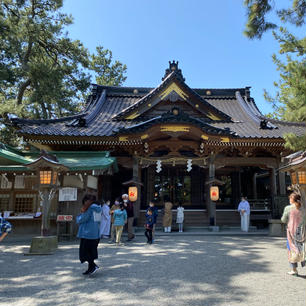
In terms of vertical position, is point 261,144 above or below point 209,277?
above

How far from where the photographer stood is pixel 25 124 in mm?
11633

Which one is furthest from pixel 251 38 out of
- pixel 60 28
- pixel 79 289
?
pixel 60 28

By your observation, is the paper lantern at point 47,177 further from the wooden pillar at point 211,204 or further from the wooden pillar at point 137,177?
the wooden pillar at point 211,204

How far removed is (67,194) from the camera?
9.65m

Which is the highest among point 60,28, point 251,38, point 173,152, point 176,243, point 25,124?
point 60,28

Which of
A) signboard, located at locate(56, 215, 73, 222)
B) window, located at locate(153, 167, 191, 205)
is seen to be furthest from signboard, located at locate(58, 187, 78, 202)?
window, located at locate(153, 167, 191, 205)

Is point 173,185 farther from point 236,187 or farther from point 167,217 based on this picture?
point 167,217

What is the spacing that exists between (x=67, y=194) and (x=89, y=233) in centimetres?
505

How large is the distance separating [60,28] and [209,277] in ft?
62.0

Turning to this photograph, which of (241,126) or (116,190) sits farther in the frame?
(116,190)

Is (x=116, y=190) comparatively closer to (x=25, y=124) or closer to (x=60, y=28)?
(x=25, y=124)

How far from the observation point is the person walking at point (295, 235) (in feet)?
16.5

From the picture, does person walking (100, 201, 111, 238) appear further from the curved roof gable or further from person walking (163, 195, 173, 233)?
the curved roof gable

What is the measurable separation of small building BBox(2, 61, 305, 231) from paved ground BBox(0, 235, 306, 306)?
484cm
